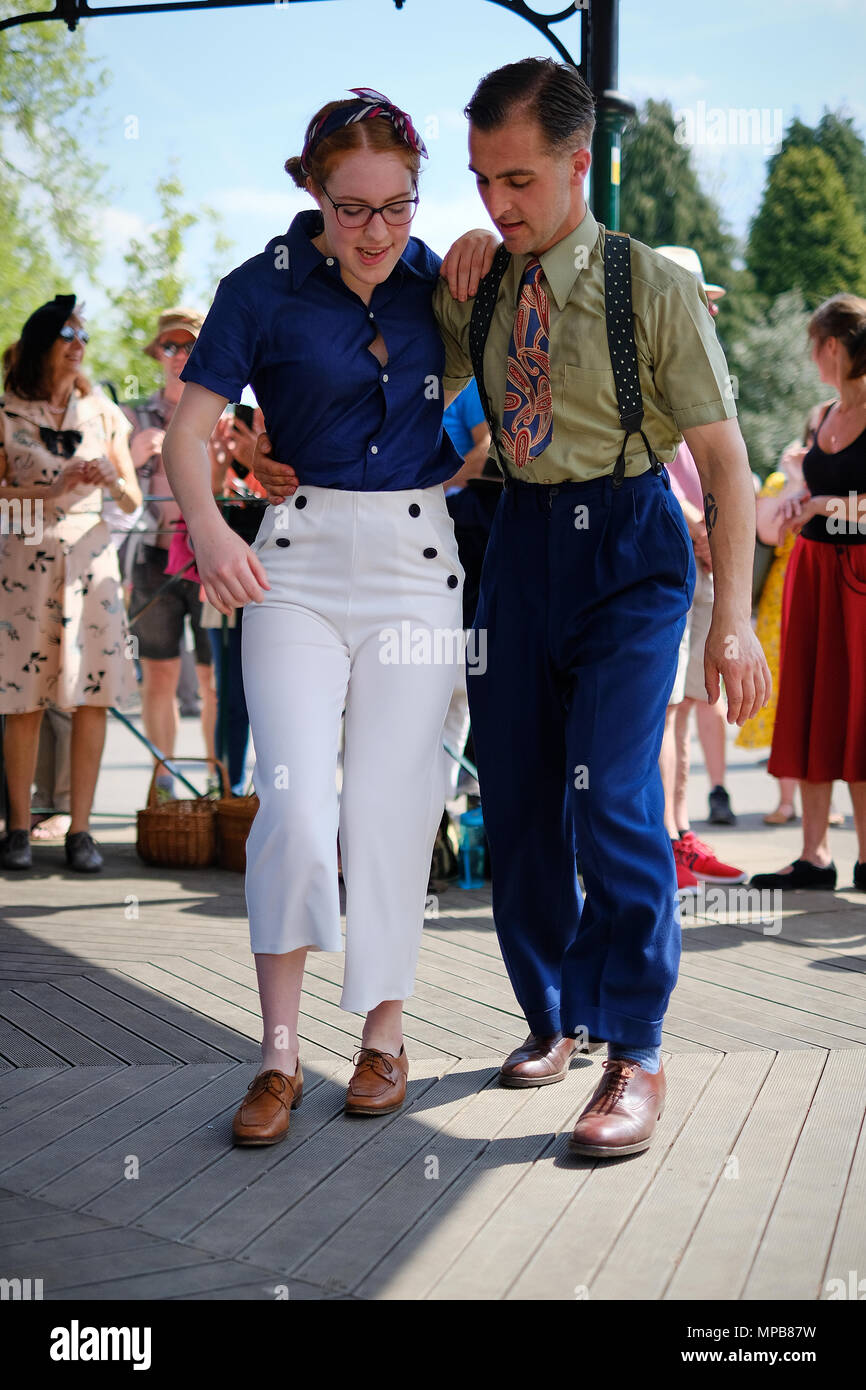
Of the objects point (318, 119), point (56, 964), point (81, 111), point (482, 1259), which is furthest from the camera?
point (81, 111)

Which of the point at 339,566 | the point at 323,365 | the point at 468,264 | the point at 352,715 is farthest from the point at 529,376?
the point at 352,715

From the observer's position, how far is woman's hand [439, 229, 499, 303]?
9.44 feet

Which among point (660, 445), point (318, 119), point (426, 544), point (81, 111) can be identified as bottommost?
point (426, 544)

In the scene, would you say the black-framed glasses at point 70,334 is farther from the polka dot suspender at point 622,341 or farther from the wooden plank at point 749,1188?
the wooden plank at point 749,1188

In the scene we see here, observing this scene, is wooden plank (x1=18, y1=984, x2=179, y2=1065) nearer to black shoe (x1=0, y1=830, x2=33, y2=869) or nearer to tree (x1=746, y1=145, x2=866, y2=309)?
A: black shoe (x1=0, y1=830, x2=33, y2=869)

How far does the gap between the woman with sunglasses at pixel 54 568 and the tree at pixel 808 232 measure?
1450 inches

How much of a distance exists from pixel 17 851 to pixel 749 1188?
12.0ft

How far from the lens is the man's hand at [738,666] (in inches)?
108

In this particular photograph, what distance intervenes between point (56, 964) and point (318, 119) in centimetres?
251

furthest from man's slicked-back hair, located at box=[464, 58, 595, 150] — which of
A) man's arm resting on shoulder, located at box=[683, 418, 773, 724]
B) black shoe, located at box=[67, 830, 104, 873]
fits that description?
black shoe, located at box=[67, 830, 104, 873]

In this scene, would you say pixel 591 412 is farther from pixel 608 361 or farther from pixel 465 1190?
pixel 465 1190
